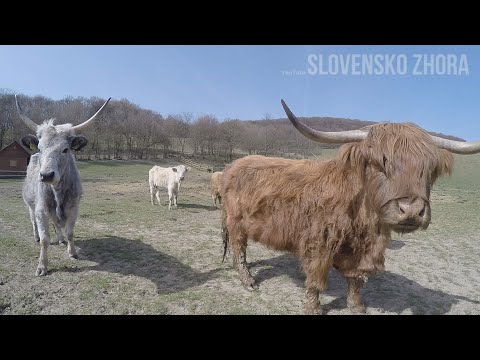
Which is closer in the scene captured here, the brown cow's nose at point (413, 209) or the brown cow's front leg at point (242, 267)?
the brown cow's nose at point (413, 209)

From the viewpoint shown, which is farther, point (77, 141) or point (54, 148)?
point (77, 141)

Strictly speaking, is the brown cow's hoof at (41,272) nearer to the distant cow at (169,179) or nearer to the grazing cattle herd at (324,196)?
the grazing cattle herd at (324,196)

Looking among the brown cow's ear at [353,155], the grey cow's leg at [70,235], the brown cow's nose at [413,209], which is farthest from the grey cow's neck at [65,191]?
the brown cow's nose at [413,209]

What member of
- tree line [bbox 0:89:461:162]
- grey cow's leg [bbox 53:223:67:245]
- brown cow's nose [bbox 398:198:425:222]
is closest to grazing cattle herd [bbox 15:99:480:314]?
brown cow's nose [bbox 398:198:425:222]

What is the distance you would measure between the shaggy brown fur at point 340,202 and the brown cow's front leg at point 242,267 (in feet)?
0.06

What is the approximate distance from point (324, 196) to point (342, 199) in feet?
0.75

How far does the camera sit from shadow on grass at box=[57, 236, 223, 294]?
4.79m

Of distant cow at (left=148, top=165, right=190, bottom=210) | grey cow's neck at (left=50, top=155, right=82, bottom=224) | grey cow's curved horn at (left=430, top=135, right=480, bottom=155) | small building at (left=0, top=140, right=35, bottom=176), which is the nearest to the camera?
grey cow's curved horn at (left=430, top=135, right=480, bottom=155)

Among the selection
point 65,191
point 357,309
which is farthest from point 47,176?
point 357,309

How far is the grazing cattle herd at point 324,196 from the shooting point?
268 centimetres

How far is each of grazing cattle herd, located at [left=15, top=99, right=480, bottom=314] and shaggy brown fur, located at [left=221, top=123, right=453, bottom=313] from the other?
0.03ft

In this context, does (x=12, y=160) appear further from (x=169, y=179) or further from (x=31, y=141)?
(x=31, y=141)

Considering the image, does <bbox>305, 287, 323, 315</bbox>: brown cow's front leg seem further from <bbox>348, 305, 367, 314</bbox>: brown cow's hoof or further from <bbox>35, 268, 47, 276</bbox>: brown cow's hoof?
<bbox>35, 268, 47, 276</bbox>: brown cow's hoof

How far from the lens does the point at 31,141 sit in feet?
16.3
